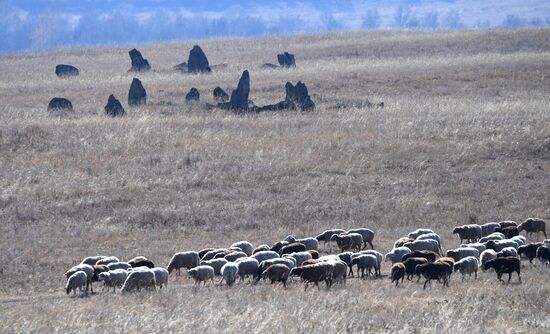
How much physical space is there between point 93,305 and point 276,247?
586cm

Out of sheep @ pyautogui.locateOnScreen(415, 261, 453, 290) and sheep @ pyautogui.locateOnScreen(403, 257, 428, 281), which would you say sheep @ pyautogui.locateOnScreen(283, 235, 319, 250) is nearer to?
sheep @ pyautogui.locateOnScreen(403, 257, 428, 281)

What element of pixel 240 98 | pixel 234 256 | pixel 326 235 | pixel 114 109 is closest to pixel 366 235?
pixel 326 235

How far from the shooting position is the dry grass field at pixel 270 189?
1243 centimetres

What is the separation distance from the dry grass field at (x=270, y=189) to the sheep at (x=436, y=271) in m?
0.51

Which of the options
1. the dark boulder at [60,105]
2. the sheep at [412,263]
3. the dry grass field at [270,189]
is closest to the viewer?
the dry grass field at [270,189]

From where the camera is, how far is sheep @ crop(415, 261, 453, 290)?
15180mm

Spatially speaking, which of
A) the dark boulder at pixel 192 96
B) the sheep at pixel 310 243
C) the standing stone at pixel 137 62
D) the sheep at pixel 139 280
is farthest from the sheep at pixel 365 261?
the standing stone at pixel 137 62

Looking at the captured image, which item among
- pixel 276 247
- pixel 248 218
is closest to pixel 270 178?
pixel 248 218

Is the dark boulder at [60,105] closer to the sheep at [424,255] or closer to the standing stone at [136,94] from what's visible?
the standing stone at [136,94]

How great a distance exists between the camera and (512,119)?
3281 centimetres

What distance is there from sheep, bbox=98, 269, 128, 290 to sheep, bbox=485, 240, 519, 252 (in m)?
7.01

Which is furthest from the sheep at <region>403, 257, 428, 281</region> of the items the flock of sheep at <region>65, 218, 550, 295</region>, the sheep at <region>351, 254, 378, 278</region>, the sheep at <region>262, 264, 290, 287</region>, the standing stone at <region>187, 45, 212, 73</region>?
the standing stone at <region>187, 45, 212, 73</region>

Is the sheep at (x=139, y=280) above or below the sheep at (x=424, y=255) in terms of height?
above

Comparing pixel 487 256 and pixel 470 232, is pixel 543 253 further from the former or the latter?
pixel 470 232
